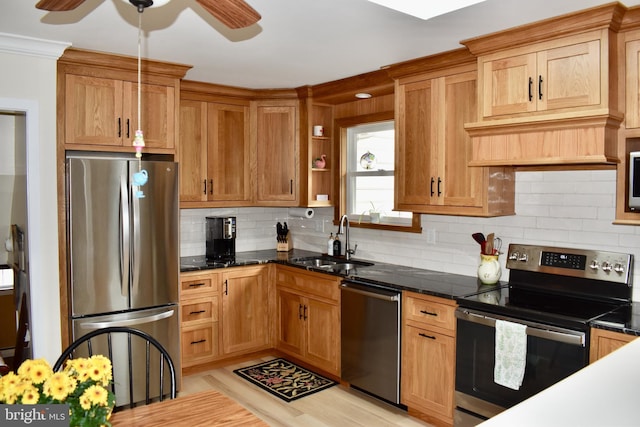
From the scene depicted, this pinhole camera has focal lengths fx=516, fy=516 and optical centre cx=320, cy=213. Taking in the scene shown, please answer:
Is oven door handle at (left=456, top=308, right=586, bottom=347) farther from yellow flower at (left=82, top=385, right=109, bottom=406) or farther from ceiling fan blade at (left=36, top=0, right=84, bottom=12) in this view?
ceiling fan blade at (left=36, top=0, right=84, bottom=12)

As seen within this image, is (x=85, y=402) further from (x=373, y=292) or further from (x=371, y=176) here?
(x=371, y=176)

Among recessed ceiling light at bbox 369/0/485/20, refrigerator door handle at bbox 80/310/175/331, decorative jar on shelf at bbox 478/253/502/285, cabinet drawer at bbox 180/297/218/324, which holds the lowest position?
cabinet drawer at bbox 180/297/218/324

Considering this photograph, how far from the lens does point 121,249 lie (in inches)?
136

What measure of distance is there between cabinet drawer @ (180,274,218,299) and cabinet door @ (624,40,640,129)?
3.10 m

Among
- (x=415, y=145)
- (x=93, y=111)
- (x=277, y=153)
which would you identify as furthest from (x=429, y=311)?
(x=93, y=111)

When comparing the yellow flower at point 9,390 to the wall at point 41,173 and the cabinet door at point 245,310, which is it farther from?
the cabinet door at point 245,310

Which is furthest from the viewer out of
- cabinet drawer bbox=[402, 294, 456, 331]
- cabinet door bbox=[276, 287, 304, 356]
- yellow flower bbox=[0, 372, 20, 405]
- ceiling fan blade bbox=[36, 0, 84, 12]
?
cabinet door bbox=[276, 287, 304, 356]

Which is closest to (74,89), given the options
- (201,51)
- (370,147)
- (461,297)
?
(201,51)

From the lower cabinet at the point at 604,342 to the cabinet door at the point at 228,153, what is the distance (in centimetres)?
316

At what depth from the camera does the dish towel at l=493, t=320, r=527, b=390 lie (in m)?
2.69

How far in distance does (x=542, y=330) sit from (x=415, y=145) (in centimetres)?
157

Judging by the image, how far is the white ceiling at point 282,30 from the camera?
2523 mm

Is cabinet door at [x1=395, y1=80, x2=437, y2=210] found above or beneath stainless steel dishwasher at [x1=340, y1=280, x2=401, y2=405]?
above

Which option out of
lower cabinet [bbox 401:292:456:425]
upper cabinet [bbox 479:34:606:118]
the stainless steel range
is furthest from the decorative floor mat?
upper cabinet [bbox 479:34:606:118]
